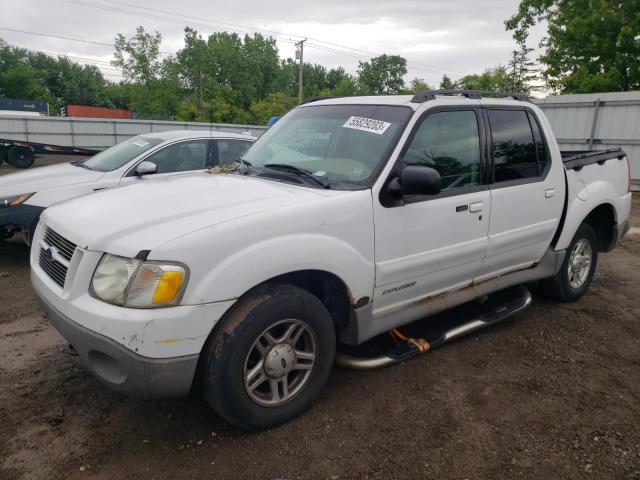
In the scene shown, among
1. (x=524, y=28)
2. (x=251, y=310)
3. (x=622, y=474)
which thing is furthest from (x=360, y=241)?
(x=524, y=28)

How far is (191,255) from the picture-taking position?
7.46ft

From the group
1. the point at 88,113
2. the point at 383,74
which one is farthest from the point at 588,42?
the point at 383,74

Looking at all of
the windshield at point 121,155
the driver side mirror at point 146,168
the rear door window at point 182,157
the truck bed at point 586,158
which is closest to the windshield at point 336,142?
the truck bed at point 586,158

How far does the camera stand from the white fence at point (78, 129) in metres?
21.5

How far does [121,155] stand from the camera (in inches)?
258

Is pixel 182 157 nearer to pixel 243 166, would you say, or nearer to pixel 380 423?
pixel 243 166

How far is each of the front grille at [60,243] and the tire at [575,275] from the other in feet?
13.4

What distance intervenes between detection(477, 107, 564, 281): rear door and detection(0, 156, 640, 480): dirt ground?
756 mm

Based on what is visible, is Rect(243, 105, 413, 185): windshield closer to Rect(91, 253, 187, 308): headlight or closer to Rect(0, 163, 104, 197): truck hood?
Rect(91, 253, 187, 308): headlight

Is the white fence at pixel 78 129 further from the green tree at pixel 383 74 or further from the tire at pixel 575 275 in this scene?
the green tree at pixel 383 74

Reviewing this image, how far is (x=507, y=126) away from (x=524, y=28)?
1031 inches

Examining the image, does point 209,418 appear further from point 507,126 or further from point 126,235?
point 507,126

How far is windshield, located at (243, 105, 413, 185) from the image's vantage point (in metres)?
3.09

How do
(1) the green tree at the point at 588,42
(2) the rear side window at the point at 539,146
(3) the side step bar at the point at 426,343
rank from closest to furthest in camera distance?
(3) the side step bar at the point at 426,343, (2) the rear side window at the point at 539,146, (1) the green tree at the point at 588,42
